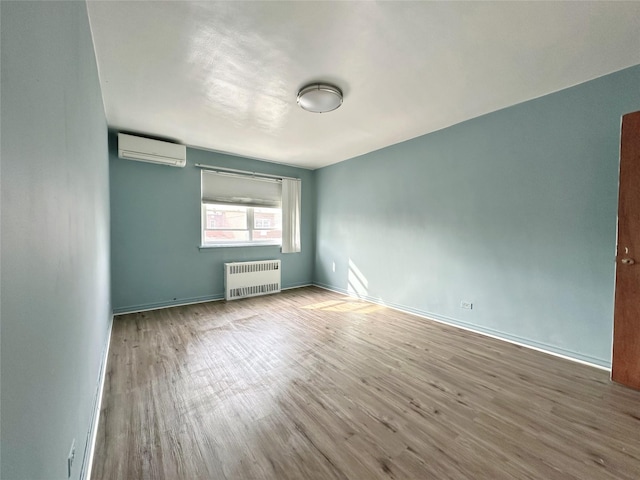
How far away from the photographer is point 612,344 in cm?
212

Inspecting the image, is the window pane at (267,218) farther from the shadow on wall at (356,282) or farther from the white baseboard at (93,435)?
the white baseboard at (93,435)

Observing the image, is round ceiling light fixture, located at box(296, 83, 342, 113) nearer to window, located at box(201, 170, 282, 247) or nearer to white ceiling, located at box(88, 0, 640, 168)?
white ceiling, located at box(88, 0, 640, 168)

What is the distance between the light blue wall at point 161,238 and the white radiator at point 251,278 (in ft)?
0.59

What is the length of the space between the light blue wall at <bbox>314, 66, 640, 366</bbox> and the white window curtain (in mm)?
1665

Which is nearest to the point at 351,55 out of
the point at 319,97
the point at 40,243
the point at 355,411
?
the point at 319,97

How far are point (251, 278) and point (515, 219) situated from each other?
394 centimetres

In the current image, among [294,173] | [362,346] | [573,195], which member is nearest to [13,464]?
[362,346]

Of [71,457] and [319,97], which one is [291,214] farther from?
[71,457]

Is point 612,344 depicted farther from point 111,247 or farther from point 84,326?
point 111,247

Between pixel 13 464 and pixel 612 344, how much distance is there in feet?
11.3

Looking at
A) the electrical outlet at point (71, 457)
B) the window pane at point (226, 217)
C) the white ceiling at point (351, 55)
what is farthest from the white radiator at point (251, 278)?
the electrical outlet at point (71, 457)

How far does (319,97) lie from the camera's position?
94.3 inches

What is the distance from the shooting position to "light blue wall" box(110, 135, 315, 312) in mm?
3627

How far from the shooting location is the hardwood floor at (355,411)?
4.46 feet
